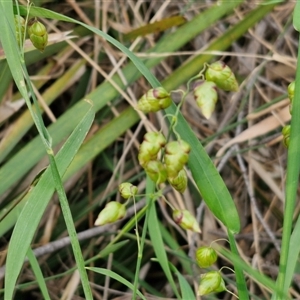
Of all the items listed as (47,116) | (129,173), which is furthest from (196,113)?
(47,116)

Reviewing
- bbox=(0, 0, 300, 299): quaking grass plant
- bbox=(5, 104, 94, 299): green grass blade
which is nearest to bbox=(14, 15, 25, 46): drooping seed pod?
bbox=(0, 0, 300, 299): quaking grass plant

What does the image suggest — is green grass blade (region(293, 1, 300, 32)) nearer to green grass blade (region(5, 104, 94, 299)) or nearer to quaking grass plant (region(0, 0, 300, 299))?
quaking grass plant (region(0, 0, 300, 299))

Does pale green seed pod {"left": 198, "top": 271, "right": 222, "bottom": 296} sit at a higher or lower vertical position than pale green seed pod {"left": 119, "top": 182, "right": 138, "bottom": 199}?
lower

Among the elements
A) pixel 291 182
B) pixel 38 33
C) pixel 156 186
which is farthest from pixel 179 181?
pixel 38 33

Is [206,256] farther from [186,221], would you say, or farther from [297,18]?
[297,18]

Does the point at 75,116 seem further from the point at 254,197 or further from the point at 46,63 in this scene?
the point at 254,197

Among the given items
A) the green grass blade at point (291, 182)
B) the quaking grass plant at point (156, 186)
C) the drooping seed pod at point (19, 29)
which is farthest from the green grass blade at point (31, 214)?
the green grass blade at point (291, 182)
